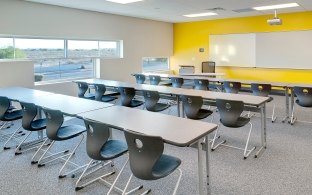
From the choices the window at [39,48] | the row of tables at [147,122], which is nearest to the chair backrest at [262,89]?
the row of tables at [147,122]

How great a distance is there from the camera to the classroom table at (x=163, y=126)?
7.72 ft

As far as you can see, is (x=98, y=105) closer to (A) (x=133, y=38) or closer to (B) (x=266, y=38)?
(A) (x=133, y=38)

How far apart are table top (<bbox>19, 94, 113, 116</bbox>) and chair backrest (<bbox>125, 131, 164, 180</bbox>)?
1.26 metres

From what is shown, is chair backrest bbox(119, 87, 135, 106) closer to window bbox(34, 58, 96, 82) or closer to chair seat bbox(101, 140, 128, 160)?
chair seat bbox(101, 140, 128, 160)

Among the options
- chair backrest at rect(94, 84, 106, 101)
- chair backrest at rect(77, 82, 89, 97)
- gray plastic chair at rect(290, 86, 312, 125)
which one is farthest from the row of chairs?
gray plastic chair at rect(290, 86, 312, 125)

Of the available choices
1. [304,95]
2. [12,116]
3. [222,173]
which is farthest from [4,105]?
[304,95]

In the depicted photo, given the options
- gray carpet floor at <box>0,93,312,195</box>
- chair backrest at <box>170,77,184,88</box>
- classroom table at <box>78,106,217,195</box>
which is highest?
chair backrest at <box>170,77,184,88</box>

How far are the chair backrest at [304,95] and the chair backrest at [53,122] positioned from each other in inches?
174

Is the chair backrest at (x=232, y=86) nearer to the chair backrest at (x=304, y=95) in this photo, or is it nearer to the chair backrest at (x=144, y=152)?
the chair backrest at (x=304, y=95)

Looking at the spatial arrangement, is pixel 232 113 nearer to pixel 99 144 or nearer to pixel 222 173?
pixel 222 173

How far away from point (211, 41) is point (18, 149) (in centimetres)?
805

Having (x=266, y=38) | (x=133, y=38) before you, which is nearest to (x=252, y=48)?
(x=266, y=38)

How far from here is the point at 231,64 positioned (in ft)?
32.6

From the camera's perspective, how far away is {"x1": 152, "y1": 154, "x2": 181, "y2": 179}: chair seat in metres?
2.27
